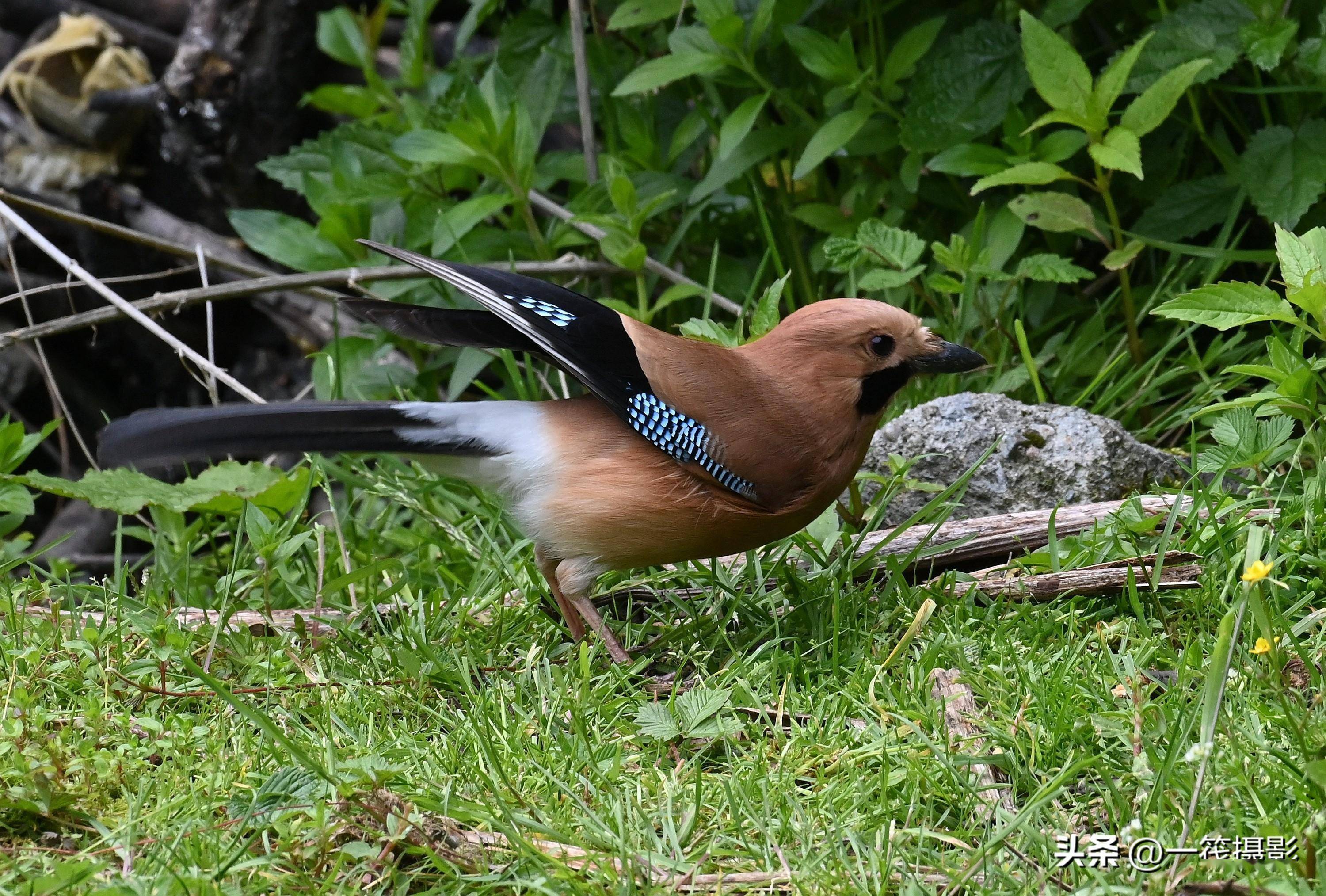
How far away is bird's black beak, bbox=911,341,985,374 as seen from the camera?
3.77 m

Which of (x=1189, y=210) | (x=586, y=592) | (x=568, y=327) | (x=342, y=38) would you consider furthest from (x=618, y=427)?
(x=342, y=38)

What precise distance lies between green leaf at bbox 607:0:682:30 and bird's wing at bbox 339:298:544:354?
1791 millimetres

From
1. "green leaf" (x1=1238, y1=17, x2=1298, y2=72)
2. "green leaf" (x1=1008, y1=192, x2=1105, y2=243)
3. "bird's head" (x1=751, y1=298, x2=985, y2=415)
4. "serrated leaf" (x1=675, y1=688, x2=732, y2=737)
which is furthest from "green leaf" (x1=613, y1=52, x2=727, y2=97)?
"serrated leaf" (x1=675, y1=688, x2=732, y2=737)

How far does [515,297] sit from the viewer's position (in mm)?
3568

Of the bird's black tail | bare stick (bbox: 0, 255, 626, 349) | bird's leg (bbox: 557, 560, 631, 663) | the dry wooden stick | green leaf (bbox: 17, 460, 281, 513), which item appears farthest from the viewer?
bare stick (bbox: 0, 255, 626, 349)

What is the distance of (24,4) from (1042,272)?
5.75 meters

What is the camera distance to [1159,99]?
4.29 metres

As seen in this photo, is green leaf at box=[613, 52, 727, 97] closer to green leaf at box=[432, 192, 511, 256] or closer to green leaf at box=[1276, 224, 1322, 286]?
green leaf at box=[432, 192, 511, 256]

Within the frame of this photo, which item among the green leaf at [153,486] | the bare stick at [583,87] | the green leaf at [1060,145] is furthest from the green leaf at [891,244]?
the green leaf at [153,486]

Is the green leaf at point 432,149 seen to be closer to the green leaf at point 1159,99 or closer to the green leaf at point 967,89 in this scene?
the green leaf at point 967,89

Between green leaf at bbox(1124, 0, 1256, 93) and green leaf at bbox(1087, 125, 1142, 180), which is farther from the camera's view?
green leaf at bbox(1124, 0, 1256, 93)

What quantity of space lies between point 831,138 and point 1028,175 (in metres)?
0.76

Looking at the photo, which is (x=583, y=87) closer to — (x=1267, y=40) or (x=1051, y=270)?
(x=1051, y=270)

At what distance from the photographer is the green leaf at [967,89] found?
→ 480cm
